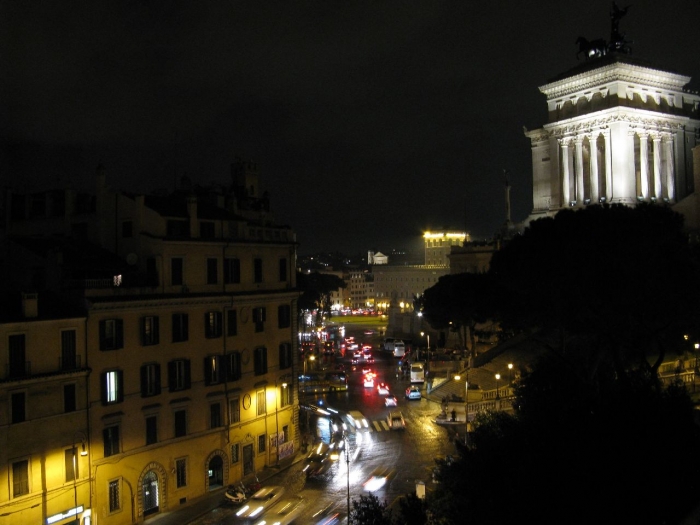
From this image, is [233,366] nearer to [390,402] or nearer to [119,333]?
[119,333]

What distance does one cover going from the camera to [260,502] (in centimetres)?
3478

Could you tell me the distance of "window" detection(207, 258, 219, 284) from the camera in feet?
131

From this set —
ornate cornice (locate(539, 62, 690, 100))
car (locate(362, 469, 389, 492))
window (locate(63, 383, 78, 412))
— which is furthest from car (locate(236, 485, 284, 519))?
ornate cornice (locate(539, 62, 690, 100))

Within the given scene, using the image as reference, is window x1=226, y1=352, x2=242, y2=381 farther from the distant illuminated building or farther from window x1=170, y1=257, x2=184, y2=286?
the distant illuminated building

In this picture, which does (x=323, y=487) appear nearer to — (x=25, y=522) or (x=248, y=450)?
(x=248, y=450)

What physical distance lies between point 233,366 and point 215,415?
117 inches

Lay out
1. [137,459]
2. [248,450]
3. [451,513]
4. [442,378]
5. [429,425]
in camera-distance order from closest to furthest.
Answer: [451,513]
[137,459]
[248,450]
[429,425]
[442,378]

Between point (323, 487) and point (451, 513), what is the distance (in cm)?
1605

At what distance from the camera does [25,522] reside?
97.2 feet

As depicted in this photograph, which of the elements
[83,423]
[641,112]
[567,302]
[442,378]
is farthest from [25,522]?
[641,112]

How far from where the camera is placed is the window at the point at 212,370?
128ft

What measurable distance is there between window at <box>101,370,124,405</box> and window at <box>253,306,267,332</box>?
10.2 metres

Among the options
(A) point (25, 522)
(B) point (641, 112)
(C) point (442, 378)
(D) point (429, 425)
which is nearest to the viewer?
(A) point (25, 522)

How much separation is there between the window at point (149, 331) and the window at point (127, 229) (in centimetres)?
568
